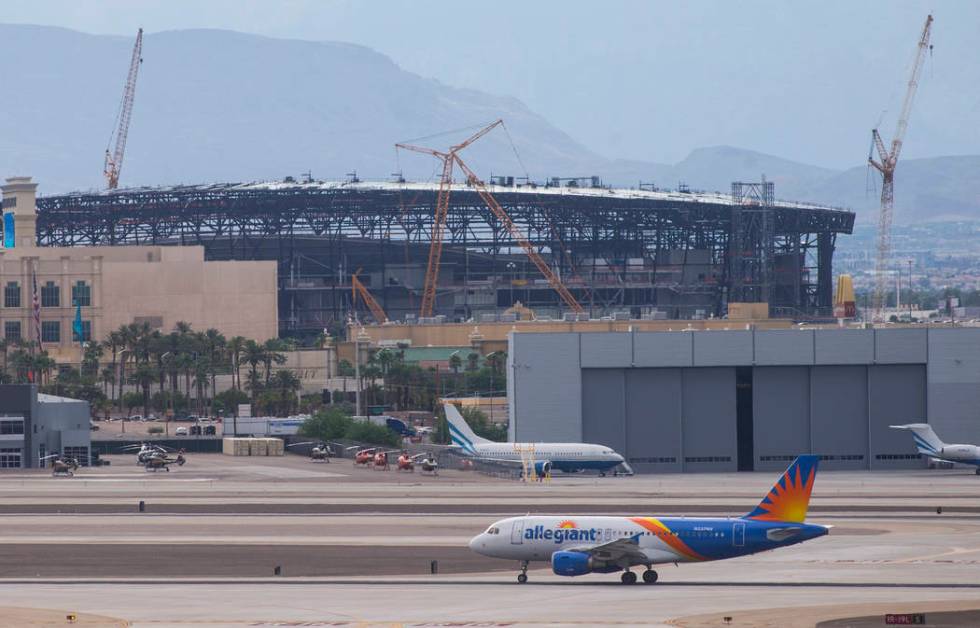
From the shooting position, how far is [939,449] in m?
116

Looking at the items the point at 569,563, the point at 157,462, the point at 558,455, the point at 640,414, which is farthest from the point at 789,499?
the point at 157,462

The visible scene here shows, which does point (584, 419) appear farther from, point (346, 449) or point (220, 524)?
point (220, 524)

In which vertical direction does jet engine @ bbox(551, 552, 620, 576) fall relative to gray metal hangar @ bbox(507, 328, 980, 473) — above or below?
below

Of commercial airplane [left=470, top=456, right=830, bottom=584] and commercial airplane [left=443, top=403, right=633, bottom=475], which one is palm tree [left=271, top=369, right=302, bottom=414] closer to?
commercial airplane [left=443, top=403, right=633, bottom=475]

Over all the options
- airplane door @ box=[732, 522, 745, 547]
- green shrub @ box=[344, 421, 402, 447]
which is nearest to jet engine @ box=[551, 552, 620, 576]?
airplane door @ box=[732, 522, 745, 547]

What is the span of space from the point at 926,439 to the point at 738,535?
55.1m

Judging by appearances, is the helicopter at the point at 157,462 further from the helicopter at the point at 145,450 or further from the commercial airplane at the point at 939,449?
the commercial airplane at the point at 939,449

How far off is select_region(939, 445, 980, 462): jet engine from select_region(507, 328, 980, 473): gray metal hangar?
5893 mm

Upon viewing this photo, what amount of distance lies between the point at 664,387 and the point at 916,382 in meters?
18.1

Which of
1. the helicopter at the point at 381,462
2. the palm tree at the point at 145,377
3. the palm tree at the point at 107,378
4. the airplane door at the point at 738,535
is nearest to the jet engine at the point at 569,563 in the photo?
the airplane door at the point at 738,535

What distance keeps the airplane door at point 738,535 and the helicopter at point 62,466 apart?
6455cm

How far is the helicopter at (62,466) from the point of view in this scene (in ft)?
387

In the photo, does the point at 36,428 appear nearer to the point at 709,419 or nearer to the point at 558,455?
the point at 558,455

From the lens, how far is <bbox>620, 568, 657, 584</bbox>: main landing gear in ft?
216
